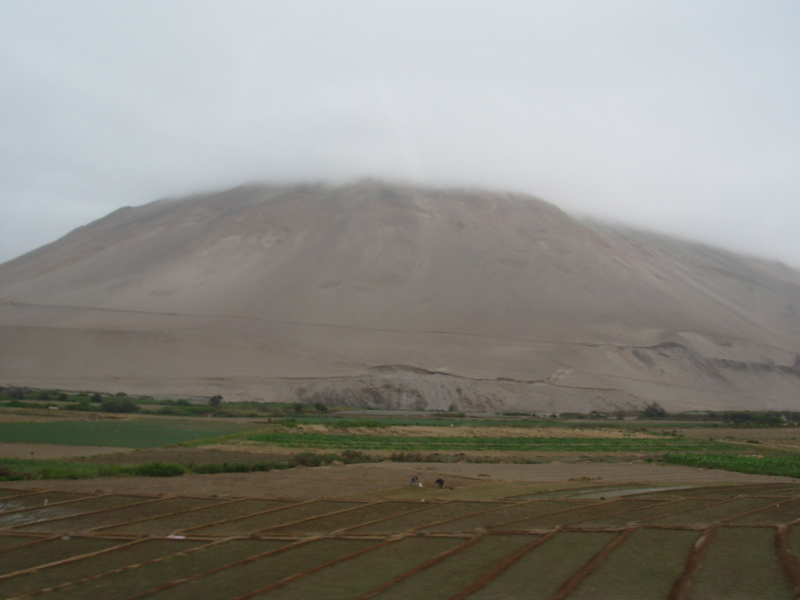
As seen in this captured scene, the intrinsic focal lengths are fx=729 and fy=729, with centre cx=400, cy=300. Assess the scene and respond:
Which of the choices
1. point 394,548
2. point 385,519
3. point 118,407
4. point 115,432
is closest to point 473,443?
point 115,432

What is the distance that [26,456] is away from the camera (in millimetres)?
24422

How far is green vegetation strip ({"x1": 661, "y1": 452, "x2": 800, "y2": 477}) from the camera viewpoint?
85.6ft

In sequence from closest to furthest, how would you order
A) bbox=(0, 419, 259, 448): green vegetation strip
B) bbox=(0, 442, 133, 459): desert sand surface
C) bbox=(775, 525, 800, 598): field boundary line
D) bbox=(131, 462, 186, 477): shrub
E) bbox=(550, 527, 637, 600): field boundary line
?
1. bbox=(550, 527, 637, 600): field boundary line
2. bbox=(775, 525, 800, 598): field boundary line
3. bbox=(131, 462, 186, 477): shrub
4. bbox=(0, 442, 133, 459): desert sand surface
5. bbox=(0, 419, 259, 448): green vegetation strip

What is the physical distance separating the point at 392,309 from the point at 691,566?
105118 mm

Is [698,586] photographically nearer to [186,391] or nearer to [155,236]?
[186,391]

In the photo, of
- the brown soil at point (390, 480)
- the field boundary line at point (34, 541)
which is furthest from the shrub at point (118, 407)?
the field boundary line at point (34, 541)

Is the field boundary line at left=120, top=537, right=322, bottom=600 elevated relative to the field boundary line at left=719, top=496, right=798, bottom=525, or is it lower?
lower

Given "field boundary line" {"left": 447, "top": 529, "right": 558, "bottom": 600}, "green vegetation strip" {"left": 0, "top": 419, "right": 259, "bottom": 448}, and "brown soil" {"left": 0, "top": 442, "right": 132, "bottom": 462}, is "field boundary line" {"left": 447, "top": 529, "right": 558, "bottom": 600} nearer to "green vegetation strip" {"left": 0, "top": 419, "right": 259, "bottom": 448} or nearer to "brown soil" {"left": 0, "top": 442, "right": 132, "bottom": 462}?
"brown soil" {"left": 0, "top": 442, "right": 132, "bottom": 462}

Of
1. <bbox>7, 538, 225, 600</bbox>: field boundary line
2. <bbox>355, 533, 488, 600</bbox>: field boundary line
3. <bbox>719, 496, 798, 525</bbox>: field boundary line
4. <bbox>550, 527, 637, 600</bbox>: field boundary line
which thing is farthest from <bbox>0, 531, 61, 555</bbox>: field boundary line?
<bbox>719, 496, 798, 525</bbox>: field boundary line

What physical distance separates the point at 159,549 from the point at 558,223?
14714cm

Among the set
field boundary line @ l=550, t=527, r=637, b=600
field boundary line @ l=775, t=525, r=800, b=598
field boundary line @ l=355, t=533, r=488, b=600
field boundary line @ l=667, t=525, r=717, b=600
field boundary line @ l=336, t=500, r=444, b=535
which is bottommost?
field boundary line @ l=336, t=500, r=444, b=535

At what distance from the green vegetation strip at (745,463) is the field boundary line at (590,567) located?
1799 cm

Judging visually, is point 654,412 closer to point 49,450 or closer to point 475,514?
point 49,450

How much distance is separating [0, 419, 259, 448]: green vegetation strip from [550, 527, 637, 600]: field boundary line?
80.3ft
